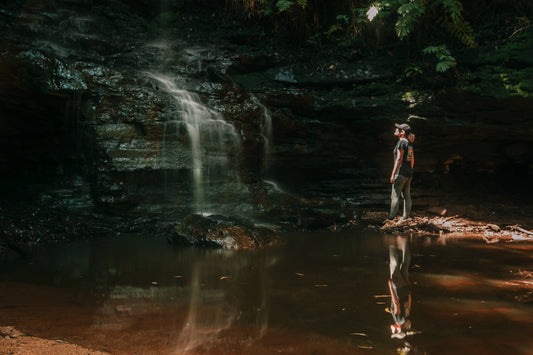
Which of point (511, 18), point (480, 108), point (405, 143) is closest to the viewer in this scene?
point (405, 143)

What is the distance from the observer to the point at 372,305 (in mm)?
3277

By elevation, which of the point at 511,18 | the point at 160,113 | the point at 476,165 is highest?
the point at 511,18

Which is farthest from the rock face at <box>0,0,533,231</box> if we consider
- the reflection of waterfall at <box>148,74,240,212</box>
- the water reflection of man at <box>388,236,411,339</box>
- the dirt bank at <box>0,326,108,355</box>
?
the dirt bank at <box>0,326,108,355</box>

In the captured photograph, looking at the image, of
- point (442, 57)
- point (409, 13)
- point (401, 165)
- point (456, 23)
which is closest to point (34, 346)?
point (401, 165)

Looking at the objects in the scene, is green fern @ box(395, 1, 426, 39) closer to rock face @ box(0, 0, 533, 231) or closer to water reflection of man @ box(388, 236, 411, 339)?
rock face @ box(0, 0, 533, 231)

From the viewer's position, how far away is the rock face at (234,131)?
8336 mm

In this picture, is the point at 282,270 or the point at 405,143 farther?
the point at 405,143

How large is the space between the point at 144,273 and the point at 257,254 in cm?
178

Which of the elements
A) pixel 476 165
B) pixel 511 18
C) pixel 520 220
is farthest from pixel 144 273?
pixel 511 18

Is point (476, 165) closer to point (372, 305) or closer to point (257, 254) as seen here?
point (257, 254)

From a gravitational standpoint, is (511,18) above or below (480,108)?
above

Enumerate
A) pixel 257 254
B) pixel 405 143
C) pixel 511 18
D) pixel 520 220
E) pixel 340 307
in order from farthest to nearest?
pixel 511 18 < pixel 520 220 < pixel 405 143 < pixel 257 254 < pixel 340 307

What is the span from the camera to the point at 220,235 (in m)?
6.34

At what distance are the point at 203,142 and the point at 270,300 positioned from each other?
6.20m
